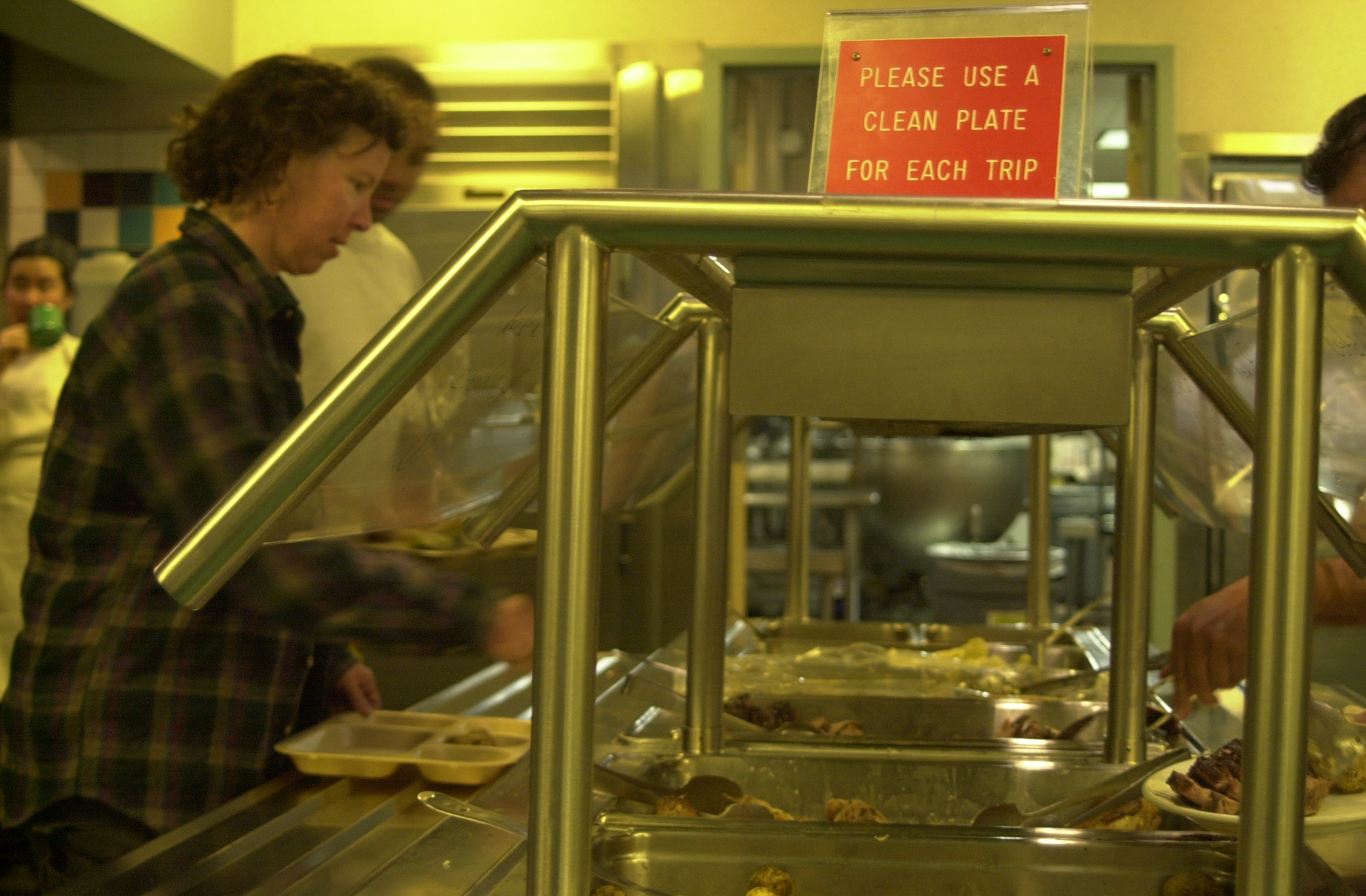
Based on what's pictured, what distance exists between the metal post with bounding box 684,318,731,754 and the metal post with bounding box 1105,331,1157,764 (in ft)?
1.21

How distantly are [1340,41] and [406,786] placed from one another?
2701mm

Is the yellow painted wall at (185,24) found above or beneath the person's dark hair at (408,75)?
above

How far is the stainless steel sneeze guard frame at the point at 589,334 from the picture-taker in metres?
0.50

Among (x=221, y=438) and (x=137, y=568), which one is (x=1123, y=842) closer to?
(x=221, y=438)

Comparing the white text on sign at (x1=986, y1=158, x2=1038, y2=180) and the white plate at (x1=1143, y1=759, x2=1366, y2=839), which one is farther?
the white plate at (x1=1143, y1=759, x2=1366, y2=839)

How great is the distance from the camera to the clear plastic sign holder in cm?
61

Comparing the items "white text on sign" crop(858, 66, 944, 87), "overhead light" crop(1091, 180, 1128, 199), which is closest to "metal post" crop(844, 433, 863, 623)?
"overhead light" crop(1091, 180, 1128, 199)

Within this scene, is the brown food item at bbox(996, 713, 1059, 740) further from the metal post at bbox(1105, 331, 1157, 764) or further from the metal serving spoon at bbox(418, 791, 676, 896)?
the metal serving spoon at bbox(418, 791, 676, 896)

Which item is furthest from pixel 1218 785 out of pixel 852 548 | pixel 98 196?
pixel 852 548

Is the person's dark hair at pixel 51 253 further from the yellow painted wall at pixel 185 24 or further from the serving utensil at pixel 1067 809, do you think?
the serving utensil at pixel 1067 809

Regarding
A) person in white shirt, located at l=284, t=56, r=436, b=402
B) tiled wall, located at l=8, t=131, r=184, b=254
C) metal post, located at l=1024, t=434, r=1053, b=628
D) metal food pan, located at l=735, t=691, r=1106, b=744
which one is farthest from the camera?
tiled wall, located at l=8, t=131, r=184, b=254

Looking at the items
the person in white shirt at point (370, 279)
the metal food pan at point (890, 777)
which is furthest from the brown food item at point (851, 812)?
the person in white shirt at point (370, 279)

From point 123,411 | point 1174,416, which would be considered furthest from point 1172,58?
point 123,411

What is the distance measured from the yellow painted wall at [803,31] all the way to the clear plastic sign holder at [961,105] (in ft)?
9.35
